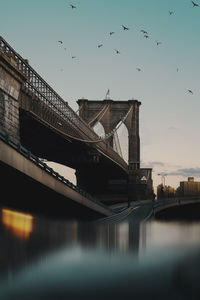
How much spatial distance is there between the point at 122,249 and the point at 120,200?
68.8 m

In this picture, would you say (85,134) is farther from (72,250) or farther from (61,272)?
(61,272)

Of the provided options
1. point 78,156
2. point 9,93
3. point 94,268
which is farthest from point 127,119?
point 94,268

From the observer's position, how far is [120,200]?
3319 inches

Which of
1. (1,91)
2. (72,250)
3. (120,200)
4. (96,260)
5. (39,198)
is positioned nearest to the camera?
(96,260)

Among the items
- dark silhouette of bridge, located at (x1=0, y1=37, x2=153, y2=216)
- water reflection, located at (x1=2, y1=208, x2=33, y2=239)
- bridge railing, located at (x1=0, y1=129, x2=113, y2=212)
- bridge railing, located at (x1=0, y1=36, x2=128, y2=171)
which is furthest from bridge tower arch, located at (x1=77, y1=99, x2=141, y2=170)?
water reflection, located at (x1=2, y1=208, x2=33, y2=239)

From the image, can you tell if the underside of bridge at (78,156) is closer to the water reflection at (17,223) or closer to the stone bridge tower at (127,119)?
the stone bridge tower at (127,119)

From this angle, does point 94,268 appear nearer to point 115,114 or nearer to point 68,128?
point 68,128

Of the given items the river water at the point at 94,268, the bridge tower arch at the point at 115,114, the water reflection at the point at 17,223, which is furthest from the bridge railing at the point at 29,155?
the bridge tower arch at the point at 115,114

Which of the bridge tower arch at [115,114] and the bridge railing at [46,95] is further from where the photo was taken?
the bridge tower arch at [115,114]

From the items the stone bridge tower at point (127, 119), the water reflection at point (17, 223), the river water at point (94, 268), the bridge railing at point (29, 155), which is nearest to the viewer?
the river water at point (94, 268)

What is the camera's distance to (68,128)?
139 ft

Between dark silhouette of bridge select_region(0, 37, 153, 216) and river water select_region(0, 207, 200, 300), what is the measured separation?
855 centimetres

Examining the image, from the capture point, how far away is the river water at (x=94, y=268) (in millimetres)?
9078

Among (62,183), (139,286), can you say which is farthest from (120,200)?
(139,286)
